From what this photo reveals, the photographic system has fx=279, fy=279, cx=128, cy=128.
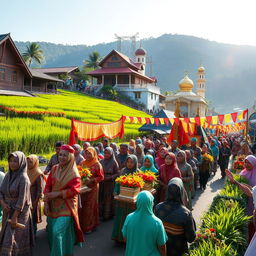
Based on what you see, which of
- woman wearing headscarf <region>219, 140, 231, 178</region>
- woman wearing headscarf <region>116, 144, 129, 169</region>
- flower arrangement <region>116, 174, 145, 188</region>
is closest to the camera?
flower arrangement <region>116, 174, 145, 188</region>

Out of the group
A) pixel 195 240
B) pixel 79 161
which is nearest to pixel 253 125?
pixel 79 161

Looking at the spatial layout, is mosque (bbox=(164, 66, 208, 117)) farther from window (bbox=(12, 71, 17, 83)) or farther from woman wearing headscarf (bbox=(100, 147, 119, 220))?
woman wearing headscarf (bbox=(100, 147, 119, 220))

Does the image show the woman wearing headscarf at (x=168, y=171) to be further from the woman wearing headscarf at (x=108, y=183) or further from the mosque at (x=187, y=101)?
the mosque at (x=187, y=101)

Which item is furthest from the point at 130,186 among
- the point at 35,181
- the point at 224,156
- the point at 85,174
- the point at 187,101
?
the point at 187,101

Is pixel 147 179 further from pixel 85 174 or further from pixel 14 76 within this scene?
pixel 14 76

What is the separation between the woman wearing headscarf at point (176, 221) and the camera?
3.50 m

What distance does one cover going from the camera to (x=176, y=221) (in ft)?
11.5

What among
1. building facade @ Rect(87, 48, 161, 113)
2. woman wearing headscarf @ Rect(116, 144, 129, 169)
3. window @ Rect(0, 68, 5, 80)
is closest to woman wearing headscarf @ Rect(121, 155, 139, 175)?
woman wearing headscarf @ Rect(116, 144, 129, 169)

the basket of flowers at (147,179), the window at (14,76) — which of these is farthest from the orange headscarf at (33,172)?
the window at (14,76)

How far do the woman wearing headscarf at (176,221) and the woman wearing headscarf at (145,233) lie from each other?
399 mm

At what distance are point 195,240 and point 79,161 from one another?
4.13 metres

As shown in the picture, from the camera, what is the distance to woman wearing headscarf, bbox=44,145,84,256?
427cm

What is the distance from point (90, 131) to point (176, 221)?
7.45 meters

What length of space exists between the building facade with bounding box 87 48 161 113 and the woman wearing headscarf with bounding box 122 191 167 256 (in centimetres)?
4382
